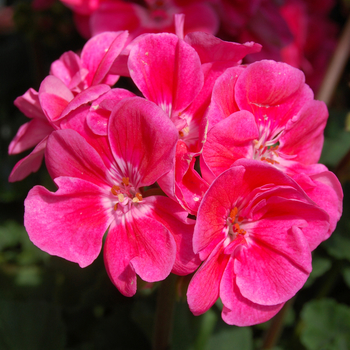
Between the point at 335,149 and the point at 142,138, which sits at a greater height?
the point at 142,138

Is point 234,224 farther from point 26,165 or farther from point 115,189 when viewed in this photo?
point 26,165

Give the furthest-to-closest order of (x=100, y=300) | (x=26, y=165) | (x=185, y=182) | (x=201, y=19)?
(x=100, y=300) → (x=201, y=19) → (x=26, y=165) → (x=185, y=182)

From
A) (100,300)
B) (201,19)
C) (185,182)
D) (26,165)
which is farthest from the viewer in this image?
(100,300)

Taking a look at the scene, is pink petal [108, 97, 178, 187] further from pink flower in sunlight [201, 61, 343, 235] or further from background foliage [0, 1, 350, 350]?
background foliage [0, 1, 350, 350]

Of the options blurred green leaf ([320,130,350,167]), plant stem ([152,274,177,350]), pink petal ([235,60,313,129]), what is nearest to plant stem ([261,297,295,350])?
plant stem ([152,274,177,350])

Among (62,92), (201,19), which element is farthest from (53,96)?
(201,19)
